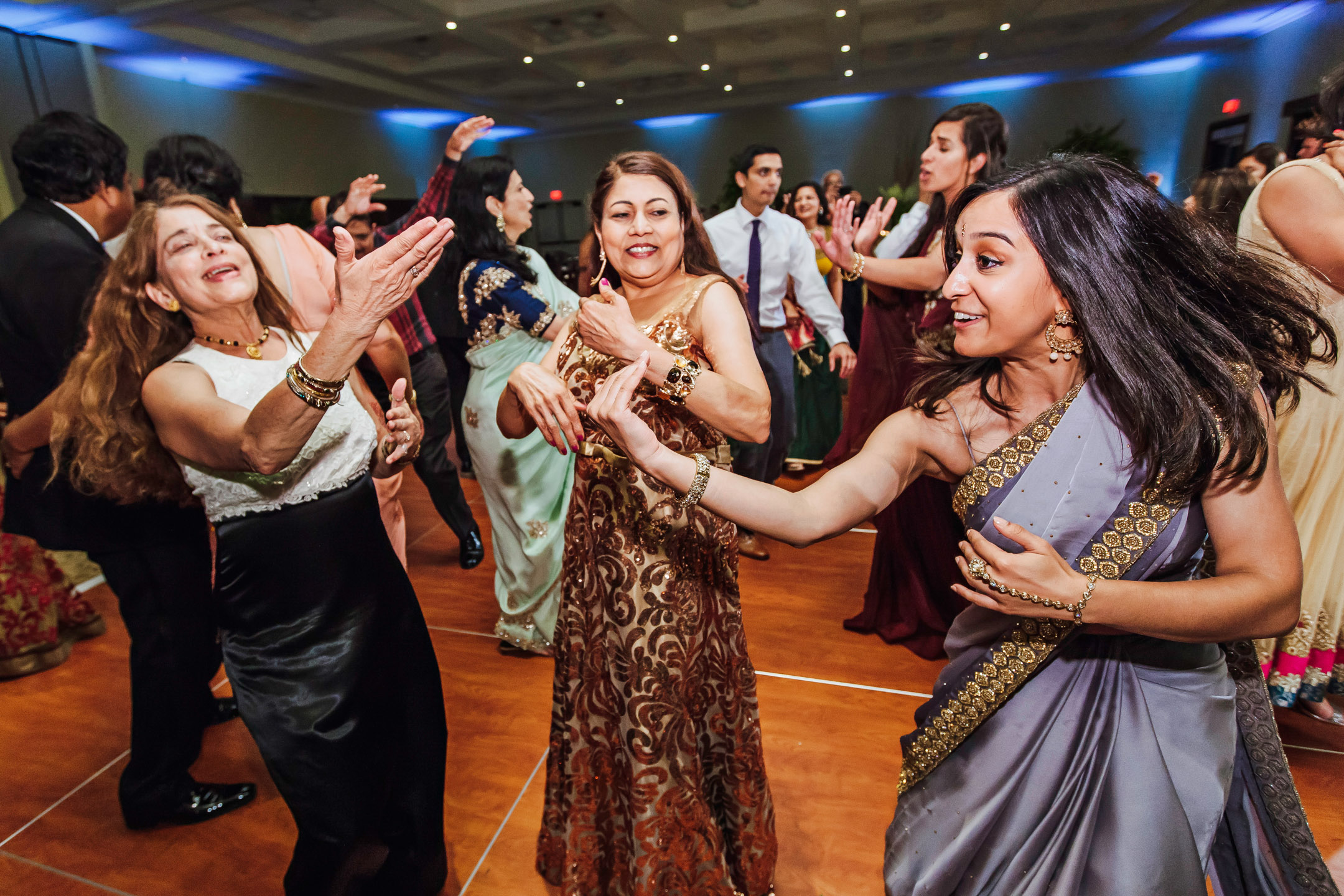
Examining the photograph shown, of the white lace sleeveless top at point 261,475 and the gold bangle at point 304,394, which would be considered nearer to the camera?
the gold bangle at point 304,394

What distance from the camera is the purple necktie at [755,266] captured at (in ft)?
11.7

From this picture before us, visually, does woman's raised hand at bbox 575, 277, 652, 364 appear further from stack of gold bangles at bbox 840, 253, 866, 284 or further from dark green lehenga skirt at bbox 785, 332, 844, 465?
dark green lehenga skirt at bbox 785, 332, 844, 465

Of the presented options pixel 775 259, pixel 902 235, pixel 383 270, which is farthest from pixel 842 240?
pixel 383 270

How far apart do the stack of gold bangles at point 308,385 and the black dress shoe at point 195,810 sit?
1.54m

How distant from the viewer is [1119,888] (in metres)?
0.89

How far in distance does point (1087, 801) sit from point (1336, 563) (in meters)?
1.59

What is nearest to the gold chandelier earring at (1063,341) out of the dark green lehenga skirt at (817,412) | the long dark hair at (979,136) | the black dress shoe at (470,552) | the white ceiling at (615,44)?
the long dark hair at (979,136)

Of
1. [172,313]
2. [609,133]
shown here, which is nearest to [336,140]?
[609,133]

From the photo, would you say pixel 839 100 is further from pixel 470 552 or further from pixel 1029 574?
pixel 1029 574

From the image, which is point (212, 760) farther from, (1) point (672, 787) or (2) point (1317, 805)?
Answer: (2) point (1317, 805)

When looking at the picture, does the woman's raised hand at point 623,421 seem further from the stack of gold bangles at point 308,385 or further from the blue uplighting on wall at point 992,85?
the blue uplighting on wall at point 992,85

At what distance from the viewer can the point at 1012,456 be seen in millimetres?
952

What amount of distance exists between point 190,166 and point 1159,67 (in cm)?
696

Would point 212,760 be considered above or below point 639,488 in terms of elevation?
below
